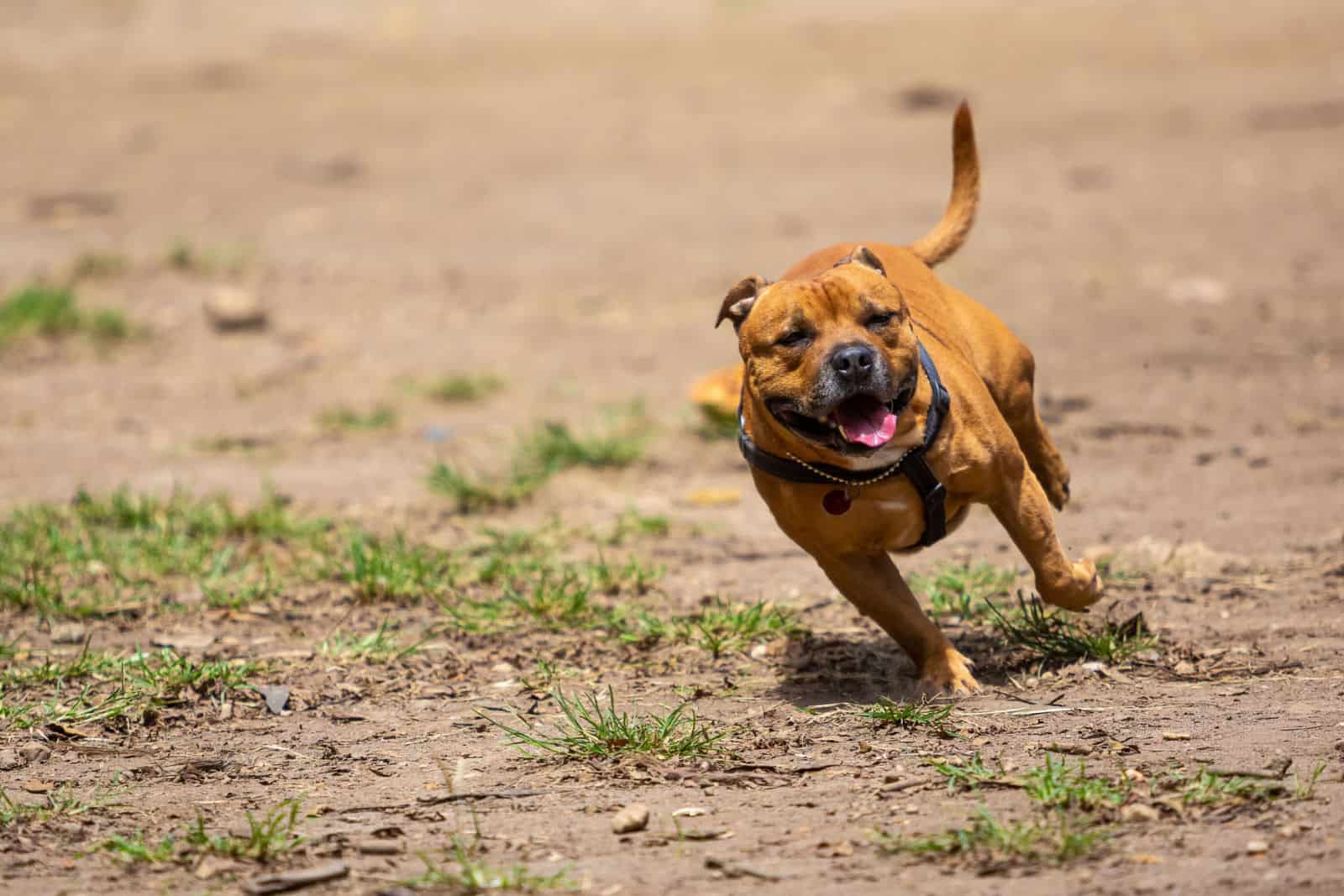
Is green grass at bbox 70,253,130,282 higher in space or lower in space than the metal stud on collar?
higher

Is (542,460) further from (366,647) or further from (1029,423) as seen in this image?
(1029,423)

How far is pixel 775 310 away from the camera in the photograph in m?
4.31

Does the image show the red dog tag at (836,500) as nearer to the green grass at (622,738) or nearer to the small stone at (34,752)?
the green grass at (622,738)

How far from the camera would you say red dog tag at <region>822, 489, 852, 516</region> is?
434cm

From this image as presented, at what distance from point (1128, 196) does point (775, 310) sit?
8.31 m

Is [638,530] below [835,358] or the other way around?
below

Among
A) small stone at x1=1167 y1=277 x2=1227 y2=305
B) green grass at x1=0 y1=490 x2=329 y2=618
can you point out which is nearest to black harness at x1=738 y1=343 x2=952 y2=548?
green grass at x1=0 y1=490 x2=329 y2=618

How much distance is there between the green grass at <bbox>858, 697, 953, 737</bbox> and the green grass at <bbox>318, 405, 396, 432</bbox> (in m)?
4.69

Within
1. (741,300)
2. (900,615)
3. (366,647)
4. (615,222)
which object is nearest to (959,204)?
(741,300)

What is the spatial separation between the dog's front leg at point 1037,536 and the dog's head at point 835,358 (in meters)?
0.52

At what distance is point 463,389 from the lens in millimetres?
9023

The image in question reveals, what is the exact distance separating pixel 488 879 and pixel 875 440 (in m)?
1.45

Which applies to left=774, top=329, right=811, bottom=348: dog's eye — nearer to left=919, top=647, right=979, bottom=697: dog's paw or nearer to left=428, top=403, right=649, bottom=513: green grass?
left=919, top=647, right=979, bottom=697: dog's paw

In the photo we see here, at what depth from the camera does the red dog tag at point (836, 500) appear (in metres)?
4.34
